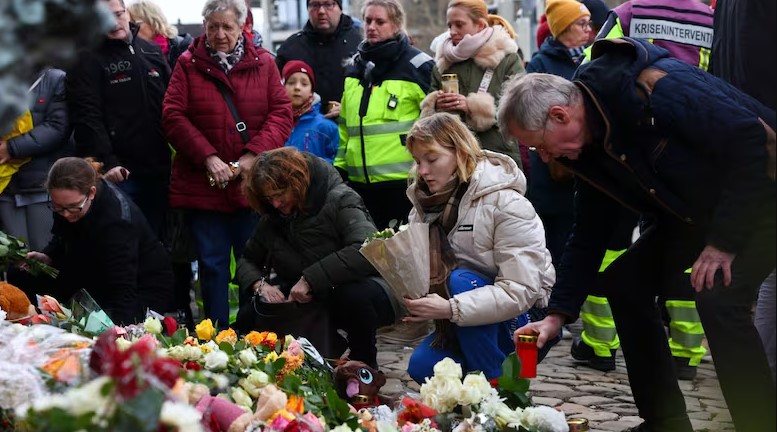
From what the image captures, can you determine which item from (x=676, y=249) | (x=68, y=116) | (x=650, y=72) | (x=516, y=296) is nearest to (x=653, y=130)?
(x=650, y=72)

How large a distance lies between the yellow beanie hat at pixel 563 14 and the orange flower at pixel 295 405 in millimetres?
3912

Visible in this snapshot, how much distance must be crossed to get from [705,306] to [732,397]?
31 cm

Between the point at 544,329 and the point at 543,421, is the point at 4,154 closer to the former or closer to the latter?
the point at 544,329

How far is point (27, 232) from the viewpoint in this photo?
688cm

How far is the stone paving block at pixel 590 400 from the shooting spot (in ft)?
17.5

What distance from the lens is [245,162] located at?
647 cm

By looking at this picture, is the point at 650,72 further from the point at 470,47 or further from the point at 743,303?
the point at 470,47

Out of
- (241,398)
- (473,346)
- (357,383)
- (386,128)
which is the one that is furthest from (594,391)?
(241,398)

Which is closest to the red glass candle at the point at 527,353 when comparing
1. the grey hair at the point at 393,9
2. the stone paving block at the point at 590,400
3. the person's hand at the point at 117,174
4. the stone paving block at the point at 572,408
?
the stone paving block at the point at 572,408

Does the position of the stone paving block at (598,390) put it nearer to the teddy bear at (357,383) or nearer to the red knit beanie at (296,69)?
the teddy bear at (357,383)

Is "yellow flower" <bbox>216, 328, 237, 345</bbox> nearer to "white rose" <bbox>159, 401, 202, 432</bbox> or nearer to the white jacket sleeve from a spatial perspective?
the white jacket sleeve

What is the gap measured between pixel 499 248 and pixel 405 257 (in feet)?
1.52

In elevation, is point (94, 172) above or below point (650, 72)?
below

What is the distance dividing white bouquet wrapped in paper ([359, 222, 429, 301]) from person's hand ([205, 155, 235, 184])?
1.83m
